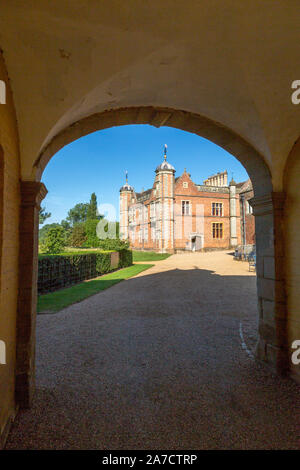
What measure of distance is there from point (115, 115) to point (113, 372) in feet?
12.7

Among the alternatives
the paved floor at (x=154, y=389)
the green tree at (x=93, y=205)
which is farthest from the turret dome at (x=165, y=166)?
the green tree at (x=93, y=205)

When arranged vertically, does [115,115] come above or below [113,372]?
above

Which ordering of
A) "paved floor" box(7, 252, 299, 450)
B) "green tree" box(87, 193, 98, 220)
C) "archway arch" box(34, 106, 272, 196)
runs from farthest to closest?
"green tree" box(87, 193, 98, 220), "archway arch" box(34, 106, 272, 196), "paved floor" box(7, 252, 299, 450)

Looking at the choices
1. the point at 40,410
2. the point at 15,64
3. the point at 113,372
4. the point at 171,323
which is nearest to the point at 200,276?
the point at 171,323

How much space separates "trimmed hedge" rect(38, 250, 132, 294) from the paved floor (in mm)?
3470

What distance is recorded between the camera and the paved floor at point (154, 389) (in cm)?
235

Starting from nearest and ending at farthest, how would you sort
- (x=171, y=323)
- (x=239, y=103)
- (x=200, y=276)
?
1. (x=239, y=103)
2. (x=171, y=323)
3. (x=200, y=276)

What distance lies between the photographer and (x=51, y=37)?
2260 millimetres

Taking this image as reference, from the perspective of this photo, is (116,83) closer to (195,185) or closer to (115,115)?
(115,115)

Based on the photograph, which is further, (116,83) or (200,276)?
(200,276)

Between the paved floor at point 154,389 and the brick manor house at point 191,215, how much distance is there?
23423 mm

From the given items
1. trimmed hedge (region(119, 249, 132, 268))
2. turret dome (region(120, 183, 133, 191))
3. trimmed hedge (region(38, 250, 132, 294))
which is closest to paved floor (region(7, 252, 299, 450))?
trimmed hedge (region(38, 250, 132, 294))

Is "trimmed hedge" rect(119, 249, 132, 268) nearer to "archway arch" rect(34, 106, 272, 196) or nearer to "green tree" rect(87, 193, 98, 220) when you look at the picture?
"archway arch" rect(34, 106, 272, 196)

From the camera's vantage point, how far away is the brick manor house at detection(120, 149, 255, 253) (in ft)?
95.3
